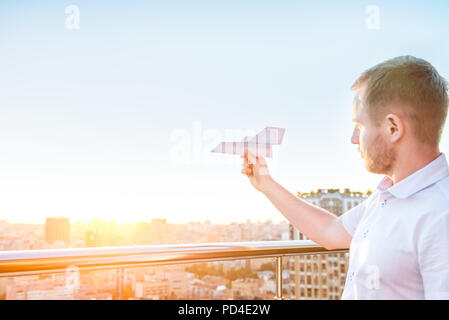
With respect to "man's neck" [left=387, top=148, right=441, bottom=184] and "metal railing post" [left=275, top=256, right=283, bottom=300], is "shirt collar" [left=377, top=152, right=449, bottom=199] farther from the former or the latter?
"metal railing post" [left=275, top=256, right=283, bottom=300]

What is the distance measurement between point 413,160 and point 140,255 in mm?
867

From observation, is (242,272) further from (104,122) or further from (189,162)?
(104,122)

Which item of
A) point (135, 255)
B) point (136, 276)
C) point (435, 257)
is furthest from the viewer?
point (136, 276)

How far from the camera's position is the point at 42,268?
1126 millimetres

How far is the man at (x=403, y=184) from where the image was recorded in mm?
763

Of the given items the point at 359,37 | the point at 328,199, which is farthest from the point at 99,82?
the point at 328,199

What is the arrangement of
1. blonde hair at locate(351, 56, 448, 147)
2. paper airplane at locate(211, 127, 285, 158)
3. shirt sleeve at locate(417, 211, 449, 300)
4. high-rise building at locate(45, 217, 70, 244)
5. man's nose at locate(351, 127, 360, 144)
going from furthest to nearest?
high-rise building at locate(45, 217, 70, 244)
paper airplane at locate(211, 127, 285, 158)
man's nose at locate(351, 127, 360, 144)
blonde hair at locate(351, 56, 448, 147)
shirt sleeve at locate(417, 211, 449, 300)

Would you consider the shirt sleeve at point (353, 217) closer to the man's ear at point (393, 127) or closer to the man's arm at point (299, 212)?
the man's arm at point (299, 212)

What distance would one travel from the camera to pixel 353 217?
117 centimetres

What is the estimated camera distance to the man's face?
0.90 meters

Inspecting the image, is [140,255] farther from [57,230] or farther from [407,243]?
[57,230]

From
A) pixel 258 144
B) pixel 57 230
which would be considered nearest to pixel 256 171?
pixel 258 144

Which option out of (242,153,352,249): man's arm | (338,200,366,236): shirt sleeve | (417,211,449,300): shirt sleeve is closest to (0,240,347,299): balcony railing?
(242,153,352,249): man's arm

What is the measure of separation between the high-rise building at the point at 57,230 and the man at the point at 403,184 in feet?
4.84
